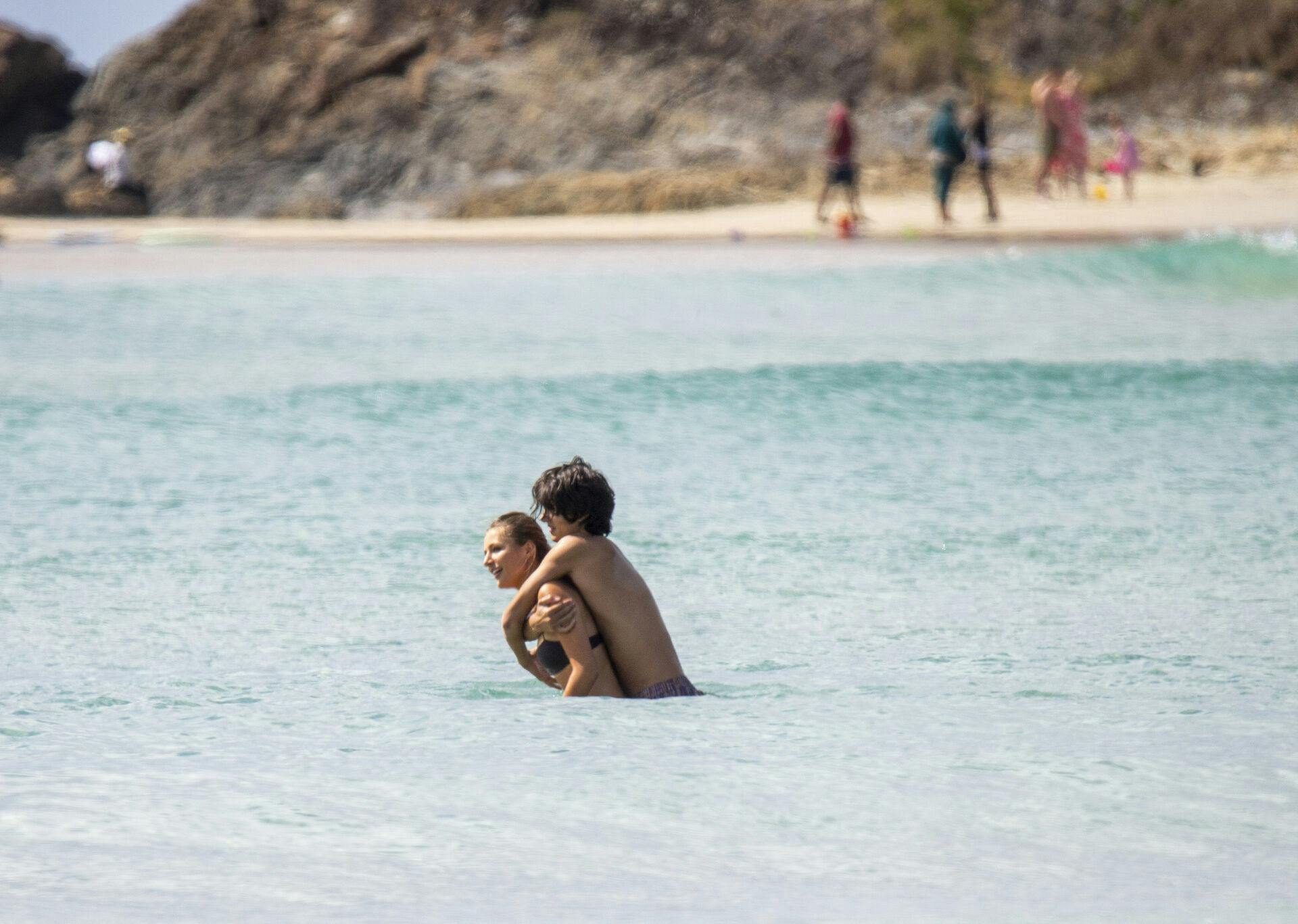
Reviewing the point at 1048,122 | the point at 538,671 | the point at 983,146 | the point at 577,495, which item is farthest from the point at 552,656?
the point at 1048,122

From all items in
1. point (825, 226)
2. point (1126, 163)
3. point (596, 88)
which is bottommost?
point (825, 226)

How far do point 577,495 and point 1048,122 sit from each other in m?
20.3

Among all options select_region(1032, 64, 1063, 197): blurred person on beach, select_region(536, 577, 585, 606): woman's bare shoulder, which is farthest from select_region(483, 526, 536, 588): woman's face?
select_region(1032, 64, 1063, 197): blurred person on beach

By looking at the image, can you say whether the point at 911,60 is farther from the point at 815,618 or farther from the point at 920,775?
the point at 920,775

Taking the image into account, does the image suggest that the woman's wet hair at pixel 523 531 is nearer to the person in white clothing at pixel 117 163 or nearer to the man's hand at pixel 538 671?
the man's hand at pixel 538 671

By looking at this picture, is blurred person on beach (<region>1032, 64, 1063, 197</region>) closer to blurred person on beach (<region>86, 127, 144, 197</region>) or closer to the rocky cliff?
the rocky cliff

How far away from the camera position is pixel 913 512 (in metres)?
8.74

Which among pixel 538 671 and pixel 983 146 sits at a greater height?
pixel 983 146

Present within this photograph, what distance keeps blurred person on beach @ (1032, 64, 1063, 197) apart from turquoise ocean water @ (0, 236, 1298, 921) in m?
8.77

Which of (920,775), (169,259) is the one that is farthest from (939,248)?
(920,775)

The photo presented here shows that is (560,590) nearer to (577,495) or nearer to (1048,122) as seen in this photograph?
(577,495)

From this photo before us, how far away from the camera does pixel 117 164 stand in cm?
2997

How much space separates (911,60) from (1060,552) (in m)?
24.8

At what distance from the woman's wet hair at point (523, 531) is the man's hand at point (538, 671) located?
0.28 m
